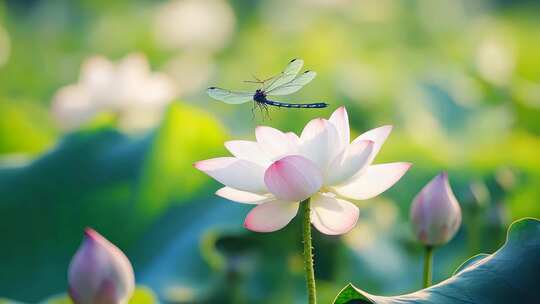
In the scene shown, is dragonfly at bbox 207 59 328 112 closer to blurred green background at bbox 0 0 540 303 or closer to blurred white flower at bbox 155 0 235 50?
blurred green background at bbox 0 0 540 303

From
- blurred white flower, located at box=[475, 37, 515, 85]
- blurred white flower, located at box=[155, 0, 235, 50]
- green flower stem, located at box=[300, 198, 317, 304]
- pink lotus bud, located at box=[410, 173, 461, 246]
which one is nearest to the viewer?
green flower stem, located at box=[300, 198, 317, 304]

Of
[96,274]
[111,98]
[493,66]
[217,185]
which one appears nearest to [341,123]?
[96,274]

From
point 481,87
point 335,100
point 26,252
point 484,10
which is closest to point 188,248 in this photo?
point 26,252

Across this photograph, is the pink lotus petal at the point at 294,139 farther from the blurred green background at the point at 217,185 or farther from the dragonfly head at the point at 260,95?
the blurred green background at the point at 217,185

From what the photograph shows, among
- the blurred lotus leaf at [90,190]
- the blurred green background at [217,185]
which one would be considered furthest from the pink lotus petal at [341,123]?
the blurred lotus leaf at [90,190]

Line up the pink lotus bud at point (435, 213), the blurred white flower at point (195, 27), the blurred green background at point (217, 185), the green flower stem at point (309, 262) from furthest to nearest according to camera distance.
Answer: the blurred white flower at point (195, 27)
the blurred green background at point (217, 185)
the pink lotus bud at point (435, 213)
the green flower stem at point (309, 262)

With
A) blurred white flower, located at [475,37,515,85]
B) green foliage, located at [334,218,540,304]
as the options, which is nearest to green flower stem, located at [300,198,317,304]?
green foliage, located at [334,218,540,304]
